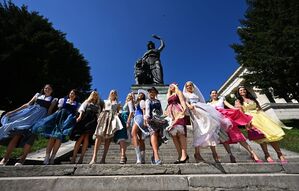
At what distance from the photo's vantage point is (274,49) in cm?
1614

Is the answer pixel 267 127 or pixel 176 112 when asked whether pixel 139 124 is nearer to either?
pixel 176 112

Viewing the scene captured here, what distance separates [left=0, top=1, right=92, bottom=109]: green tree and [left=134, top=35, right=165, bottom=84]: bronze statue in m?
10.6

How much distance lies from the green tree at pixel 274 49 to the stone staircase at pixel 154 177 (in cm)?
1305

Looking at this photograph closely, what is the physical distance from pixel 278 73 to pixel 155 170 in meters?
14.3

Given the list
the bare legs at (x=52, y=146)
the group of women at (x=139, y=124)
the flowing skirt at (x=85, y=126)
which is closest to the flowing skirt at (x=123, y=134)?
the group of women at (x=139, y=124)

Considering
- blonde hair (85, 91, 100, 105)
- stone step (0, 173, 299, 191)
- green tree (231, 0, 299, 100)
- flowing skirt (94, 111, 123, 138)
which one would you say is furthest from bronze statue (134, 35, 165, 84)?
stone step (0, 173, 299, 191)

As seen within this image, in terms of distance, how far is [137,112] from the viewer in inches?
232

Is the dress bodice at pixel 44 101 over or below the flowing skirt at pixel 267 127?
over

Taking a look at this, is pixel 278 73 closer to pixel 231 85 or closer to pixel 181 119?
pixel 181 119

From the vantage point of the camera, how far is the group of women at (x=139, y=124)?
5.18 m

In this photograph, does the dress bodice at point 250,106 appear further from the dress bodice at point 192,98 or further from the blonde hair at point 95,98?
the blonde hair at point 95,98

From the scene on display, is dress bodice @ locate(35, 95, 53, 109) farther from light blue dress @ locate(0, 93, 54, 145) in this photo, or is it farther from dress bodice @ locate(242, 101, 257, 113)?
dress bodice @ locate(242, 101, 257, 113)

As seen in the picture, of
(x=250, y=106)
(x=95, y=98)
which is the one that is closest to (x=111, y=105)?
(x=95, y=98)

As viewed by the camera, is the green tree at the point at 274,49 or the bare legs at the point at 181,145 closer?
the bare legs at the point at 181,145
